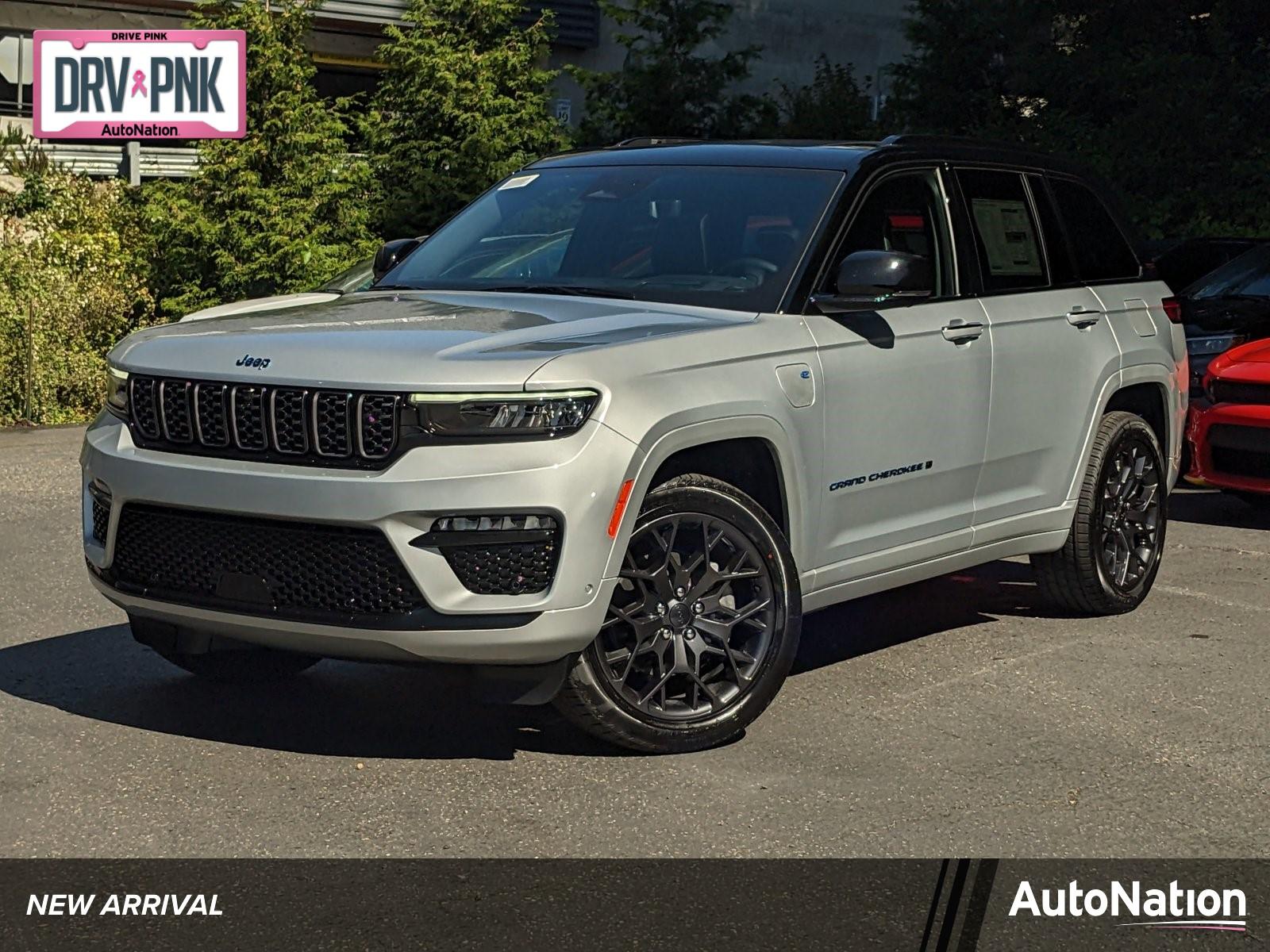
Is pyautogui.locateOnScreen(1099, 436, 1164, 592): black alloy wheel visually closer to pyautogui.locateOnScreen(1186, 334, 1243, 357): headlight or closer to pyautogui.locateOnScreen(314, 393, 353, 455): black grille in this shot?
pyautogui.locateOnScreen(314, 393, 353, 455): black grille

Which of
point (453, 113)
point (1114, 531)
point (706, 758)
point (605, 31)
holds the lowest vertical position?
point (706, 758)

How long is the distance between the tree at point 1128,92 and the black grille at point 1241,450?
11625 millimetres

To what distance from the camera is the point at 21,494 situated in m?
11.2

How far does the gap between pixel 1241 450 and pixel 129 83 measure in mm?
15513

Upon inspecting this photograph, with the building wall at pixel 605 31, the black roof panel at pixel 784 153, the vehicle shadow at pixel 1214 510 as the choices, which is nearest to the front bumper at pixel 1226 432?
the vehicle shadow at pixel 1214 510

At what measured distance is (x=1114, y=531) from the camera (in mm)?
7750

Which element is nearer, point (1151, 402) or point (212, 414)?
point (212, 414)

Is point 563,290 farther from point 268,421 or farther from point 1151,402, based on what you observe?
point 1151,402

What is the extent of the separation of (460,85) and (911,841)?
57.9 ft

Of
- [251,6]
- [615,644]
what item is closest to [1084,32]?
[251,6]

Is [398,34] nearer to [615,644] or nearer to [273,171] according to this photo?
[273,171]

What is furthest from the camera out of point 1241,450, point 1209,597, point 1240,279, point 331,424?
point 1240,279

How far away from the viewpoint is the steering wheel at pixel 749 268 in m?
6.21

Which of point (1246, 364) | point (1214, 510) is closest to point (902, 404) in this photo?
point (1246, 364)
